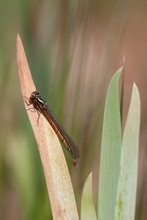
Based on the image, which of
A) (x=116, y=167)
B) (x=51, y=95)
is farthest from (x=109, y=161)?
(x=51, y=95)

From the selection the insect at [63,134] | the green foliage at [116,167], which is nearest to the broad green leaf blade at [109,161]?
the green foliage at [116,167]

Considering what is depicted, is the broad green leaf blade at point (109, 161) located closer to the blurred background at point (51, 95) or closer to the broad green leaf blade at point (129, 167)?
the broad green leaf blade at point (129, 167)

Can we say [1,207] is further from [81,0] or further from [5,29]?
[81,0]

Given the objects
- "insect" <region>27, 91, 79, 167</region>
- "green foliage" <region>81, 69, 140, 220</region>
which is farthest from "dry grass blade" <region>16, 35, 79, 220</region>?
"insect" <region>27, 91, 79, 167</region>

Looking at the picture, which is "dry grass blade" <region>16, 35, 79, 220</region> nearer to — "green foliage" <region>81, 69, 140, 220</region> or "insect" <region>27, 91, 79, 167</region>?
"green foliage" <region>81, 69, 140, 220</region>

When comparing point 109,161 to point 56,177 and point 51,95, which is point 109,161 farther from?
point 51,95
